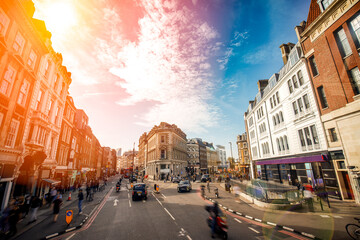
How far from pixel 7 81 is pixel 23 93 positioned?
2133 mm

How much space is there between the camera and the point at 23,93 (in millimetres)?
14234

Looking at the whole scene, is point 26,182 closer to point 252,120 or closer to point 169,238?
point 169,238

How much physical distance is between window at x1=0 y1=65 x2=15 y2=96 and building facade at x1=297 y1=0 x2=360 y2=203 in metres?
28.2

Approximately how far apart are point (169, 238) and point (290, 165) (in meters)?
21.5

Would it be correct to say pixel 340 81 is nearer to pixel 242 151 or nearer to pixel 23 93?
pixel 23 93

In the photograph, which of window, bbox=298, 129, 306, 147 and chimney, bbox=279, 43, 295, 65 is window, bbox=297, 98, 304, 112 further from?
chimney, bbox=279, 43, 295, 65

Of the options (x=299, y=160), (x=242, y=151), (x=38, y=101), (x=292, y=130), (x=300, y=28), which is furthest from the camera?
(x=242, y=151)

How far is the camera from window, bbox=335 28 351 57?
14.3 metres

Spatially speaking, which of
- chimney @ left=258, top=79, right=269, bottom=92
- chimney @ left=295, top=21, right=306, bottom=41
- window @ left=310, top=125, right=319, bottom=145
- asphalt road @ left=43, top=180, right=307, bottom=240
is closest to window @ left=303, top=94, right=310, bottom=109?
window @ left=310, top=125, right=319, bottom=145

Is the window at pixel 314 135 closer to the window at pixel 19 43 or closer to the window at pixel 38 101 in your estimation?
the window at pixel 19 43

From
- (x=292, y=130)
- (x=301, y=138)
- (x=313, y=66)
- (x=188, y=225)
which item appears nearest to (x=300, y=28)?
(x=313, y=66)

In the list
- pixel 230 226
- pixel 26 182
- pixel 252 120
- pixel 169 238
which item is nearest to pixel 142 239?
pixel 169 238

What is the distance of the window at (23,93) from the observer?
13.9 m

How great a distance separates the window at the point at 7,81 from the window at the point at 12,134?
2483 mm
